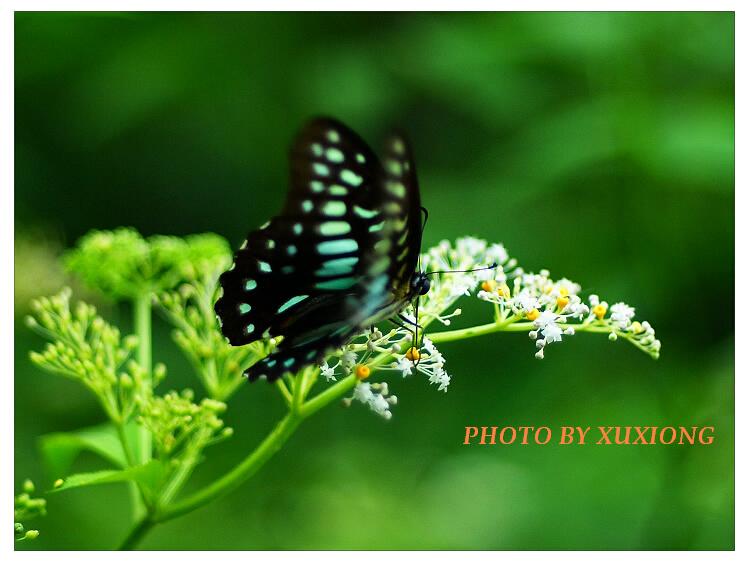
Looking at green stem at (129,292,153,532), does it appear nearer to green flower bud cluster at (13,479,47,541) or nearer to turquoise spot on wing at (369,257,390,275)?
green flower bud cluster at (13,479,47,541)

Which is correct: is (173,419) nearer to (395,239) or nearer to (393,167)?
(395,239)

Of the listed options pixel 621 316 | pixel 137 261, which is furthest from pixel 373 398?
pixel 137 261

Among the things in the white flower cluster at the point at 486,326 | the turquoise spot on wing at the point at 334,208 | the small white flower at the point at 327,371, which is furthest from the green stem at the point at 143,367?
the turquoise spot on wing at the point at 334,208

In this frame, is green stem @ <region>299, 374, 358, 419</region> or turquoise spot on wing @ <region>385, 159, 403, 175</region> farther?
green stem @ <region>299, 374, 358, 419</region>

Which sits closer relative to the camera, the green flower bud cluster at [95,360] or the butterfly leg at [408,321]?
the butterfly leg at [408,321]

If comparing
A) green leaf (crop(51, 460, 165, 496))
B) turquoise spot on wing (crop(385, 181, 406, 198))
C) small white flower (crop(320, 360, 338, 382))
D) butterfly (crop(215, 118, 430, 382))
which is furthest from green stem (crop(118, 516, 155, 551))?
turquoise spot on wing (crop(385, 181, 406, 198))

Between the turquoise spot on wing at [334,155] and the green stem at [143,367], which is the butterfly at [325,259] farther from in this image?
the green stem at [143,367]
